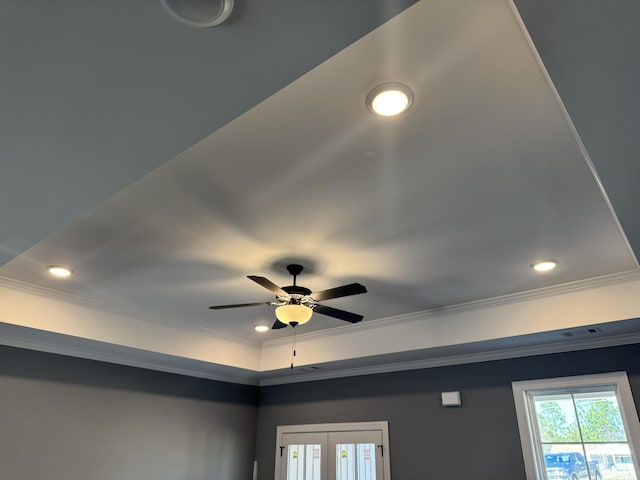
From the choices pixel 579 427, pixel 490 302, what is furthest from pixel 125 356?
pixel 579 427

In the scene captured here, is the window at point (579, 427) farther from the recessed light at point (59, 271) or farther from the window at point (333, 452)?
the recessed light at point (59, 271)

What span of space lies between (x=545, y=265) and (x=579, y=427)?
5.74 feet

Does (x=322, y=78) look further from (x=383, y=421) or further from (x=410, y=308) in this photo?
(x=383, y=421)

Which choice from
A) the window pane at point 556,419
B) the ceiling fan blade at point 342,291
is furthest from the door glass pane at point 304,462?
the ceiling fan blade at point 342,291

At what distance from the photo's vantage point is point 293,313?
10.2 ft

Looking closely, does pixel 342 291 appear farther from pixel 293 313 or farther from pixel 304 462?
pixel 304 462

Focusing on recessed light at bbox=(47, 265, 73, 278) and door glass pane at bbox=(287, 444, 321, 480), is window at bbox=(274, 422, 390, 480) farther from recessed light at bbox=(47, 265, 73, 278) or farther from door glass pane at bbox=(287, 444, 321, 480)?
recessed light at bbox=(47, 265, 73, 278)

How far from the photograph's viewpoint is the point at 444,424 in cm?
458

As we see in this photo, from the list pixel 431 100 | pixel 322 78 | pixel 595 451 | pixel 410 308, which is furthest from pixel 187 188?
pixel 595 451

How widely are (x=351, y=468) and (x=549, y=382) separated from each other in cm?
232

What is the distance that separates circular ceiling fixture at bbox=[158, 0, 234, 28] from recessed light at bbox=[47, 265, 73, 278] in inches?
110

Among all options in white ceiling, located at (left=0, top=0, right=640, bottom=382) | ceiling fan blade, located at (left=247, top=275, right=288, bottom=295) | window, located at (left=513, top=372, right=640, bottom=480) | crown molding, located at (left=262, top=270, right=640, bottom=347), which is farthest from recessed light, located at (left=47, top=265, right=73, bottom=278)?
window, located at (left=513, top=372, right=640, bottom=480)

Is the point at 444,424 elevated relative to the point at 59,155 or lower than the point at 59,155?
lower

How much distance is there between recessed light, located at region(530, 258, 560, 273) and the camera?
325 cm
